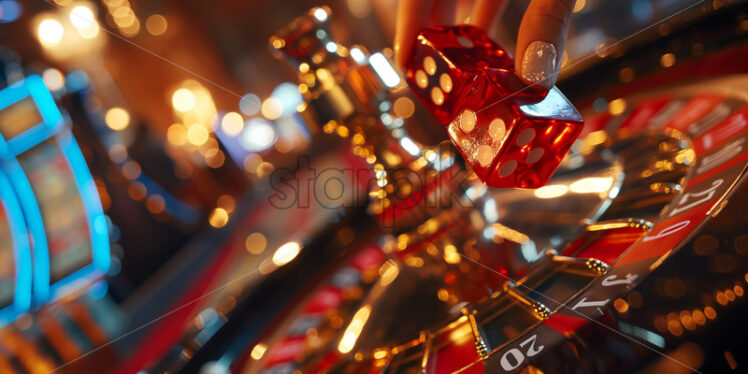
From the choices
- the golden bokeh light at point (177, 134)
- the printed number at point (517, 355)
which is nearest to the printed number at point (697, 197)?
the printed number at point (517, 355)

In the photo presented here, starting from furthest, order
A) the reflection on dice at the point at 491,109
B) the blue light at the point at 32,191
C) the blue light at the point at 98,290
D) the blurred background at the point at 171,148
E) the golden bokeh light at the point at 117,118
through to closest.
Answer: the golden bokeh light at the point at 117,118
the blue light at the point at 98,290
the blue light at the point at 32,191
the blurred background at the point at 171,148
the reflection on dice at the point at 491,109

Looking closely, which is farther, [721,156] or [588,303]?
[721,156]

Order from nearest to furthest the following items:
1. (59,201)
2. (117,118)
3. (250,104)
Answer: (59,201), (117,118), (250,104)

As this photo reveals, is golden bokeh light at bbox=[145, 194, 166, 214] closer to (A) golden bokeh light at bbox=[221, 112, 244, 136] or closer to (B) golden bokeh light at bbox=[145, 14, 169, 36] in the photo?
(A) golden bokeh light at bbox=[221, 112, 244, 136]

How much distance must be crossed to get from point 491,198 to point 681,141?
1.46 feet

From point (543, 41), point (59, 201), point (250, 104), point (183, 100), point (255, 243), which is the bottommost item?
point (543, 41)

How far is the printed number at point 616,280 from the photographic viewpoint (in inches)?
21.7

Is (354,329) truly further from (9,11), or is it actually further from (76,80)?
(9,11)

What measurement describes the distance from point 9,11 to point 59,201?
89cm

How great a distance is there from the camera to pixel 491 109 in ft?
2.05

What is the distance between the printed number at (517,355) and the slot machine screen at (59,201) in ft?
5.40

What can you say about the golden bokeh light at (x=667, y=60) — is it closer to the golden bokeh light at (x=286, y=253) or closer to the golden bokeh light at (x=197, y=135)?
the golden bokeh light at (x=286, y=253)

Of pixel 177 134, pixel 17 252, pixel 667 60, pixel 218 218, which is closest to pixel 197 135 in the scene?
pixel 177 134

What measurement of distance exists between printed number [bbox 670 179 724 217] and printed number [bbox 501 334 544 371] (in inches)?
13.6
